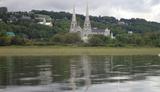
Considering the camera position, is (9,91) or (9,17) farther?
(9,17)

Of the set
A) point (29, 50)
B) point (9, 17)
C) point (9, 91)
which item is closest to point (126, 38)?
point (29, 50)

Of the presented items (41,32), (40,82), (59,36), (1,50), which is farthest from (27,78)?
(41,32)

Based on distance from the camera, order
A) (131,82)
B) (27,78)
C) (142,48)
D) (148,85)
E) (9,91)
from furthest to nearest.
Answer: (142,48) < (27,78) < (131,82) < (148,85) < (9,91)

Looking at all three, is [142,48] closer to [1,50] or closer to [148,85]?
[1,50]

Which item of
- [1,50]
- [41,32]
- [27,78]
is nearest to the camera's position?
[27,78]

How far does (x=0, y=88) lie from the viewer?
96.7ft

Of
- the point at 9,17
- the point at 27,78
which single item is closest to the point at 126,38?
the point at 9,17

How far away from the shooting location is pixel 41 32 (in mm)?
157750

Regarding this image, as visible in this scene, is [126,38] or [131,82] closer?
[131,82]

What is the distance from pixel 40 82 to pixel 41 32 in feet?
410

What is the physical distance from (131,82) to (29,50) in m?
67.7

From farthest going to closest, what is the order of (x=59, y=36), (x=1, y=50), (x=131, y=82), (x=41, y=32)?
(x=41, y=32) < (x=59, y=36) < (x=1, y=50) < (x=131, y=82)

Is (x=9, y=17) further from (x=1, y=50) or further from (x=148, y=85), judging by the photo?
(x=148, y=85)

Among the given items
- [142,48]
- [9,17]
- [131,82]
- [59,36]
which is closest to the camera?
[131,82]
